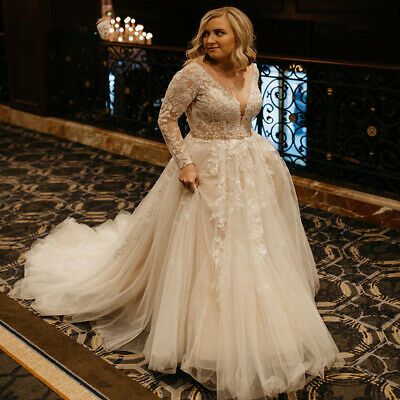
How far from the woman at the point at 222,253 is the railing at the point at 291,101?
2281 mm

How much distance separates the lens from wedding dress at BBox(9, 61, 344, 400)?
304 centimetres

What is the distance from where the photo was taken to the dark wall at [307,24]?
923 centimetres

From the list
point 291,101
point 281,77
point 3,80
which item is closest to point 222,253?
point 281,77

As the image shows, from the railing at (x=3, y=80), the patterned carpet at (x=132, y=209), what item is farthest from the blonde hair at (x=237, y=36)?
the railing at (x=3, y=80)

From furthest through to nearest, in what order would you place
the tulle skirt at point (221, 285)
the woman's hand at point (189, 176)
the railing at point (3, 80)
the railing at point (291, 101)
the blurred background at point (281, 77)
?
the railing at point (3, 80) < the blurred background at point (281, 77) < the railing at point (291, 101) < the woman's hand at point (189, 176) < the tulle skirt at point (221, 285)

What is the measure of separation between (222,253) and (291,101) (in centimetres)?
361

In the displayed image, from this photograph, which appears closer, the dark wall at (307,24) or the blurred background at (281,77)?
the blurred background at (281,77)

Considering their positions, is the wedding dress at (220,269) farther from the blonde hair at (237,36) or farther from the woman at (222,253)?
the blonde hair at (237,36)

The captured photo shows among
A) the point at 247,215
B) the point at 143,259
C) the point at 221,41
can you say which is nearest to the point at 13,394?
the point at 143,259

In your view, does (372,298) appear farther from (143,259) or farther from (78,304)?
(78,304)

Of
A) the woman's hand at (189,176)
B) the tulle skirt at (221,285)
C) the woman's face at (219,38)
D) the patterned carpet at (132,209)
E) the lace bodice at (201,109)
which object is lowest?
the patterned carpet at (132,209)

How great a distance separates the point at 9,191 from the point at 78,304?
269cm

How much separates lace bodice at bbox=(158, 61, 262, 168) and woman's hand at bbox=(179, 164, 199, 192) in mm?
24

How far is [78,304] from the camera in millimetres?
3846
